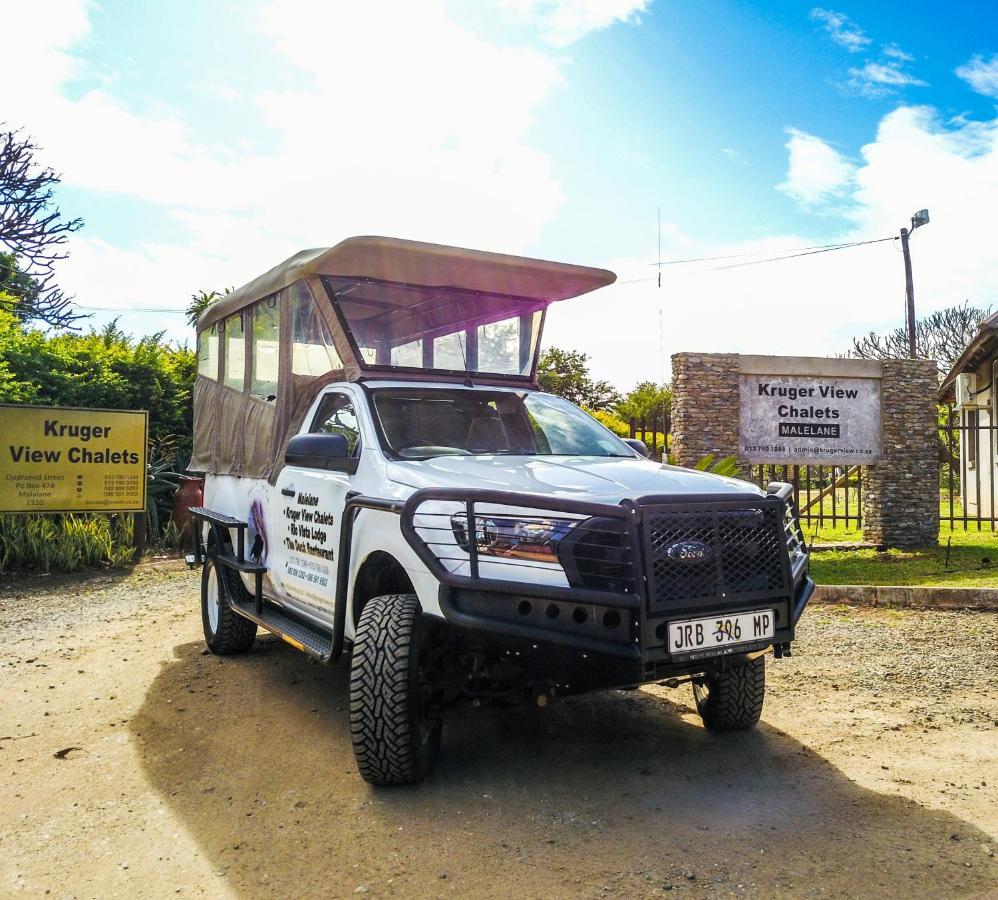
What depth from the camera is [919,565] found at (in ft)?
38.3

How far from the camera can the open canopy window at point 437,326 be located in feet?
18.9

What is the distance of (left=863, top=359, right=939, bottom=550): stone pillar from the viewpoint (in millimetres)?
13828

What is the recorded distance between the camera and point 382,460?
466 centimetres

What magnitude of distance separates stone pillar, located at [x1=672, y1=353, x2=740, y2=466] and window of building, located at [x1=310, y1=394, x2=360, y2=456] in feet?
27.9

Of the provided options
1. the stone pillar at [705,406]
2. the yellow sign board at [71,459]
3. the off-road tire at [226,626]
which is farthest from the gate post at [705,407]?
the off-road tire at [226,626]

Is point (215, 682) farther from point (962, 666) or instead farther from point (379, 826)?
point (962, 666)

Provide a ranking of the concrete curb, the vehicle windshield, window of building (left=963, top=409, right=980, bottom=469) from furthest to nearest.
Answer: window of building (left=963, top=409, right=980, bottom=469) < the concrete curb < the vehicle windshield

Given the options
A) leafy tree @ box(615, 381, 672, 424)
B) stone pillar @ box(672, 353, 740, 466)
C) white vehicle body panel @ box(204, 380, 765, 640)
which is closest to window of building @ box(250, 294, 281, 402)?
white vehicle body panel @ box(204, 380, 765, 640)

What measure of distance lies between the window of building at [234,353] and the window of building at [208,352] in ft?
0.94

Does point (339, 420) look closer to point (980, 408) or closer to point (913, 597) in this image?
point (913, 597)

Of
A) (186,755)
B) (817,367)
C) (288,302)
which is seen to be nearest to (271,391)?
(288,302)

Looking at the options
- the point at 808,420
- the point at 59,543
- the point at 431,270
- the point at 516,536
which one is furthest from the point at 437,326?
the point at 808,420

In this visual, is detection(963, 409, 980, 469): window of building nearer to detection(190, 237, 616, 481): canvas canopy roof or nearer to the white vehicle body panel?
detection(190, 237, 616, 481): canvas canopy roof

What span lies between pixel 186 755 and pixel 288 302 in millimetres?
2993
